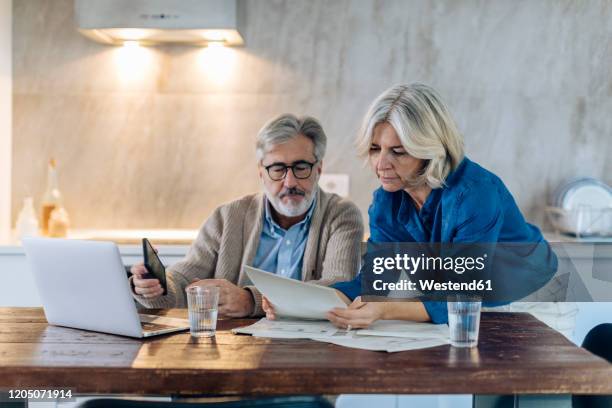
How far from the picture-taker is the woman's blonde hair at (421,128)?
1.87 metres

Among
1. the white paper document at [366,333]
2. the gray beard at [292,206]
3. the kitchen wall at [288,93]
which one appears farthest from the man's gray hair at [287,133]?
the kitchen wall at [288,93]

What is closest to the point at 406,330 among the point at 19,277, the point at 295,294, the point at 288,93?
the point at 295,294

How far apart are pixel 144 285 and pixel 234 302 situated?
23 centimetres

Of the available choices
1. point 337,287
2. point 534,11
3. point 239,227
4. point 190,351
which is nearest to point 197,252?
point 239,227

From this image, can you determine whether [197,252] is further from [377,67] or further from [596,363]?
[377,67]

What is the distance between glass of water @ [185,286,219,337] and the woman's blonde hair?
596 millimetres

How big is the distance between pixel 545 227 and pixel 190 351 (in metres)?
2.49

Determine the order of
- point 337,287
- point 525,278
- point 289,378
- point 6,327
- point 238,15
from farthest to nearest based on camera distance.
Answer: point 238,15
point 525,278
point 337,287
point 6,327
point 289,378

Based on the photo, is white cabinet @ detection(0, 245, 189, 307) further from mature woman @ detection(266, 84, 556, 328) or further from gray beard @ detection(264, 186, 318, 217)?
mature woman @ detection(266, 84, 556, 328)

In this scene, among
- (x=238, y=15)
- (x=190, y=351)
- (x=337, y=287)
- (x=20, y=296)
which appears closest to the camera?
(x=190, y=351)

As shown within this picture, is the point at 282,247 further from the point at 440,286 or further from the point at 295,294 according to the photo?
the point at 295,294

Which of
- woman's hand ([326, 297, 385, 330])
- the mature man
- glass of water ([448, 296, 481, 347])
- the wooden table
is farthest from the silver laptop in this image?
glass of water ([448, 296, 481, 347])

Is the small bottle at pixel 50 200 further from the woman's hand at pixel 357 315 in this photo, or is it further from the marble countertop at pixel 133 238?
the woman's hand at pixel 357 315

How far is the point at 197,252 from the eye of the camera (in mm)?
2330
